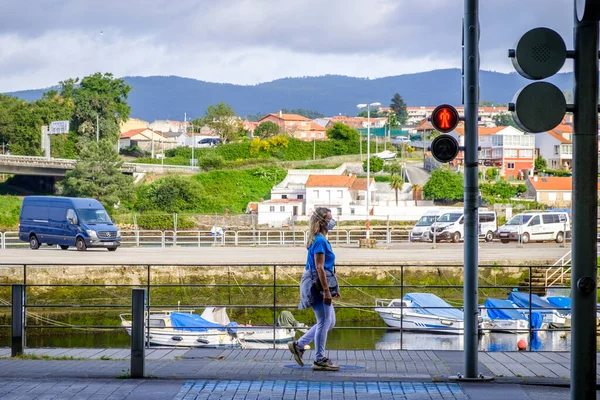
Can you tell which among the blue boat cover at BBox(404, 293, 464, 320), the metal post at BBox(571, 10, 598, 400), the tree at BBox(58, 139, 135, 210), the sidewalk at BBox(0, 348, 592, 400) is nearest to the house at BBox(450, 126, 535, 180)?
the tree at BBox(58, 139, 135, 210)

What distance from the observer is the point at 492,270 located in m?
32.3

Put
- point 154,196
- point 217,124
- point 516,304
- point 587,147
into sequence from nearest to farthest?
1. point 587,147
2. point 516,304
3. point 154,196
4. point 217,124

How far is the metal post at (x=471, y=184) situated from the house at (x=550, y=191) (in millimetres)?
66810

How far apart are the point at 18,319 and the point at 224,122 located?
124 m

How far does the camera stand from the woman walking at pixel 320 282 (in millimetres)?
9297

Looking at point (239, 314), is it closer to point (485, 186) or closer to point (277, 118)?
point (485, 186)

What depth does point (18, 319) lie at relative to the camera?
10.1 meters

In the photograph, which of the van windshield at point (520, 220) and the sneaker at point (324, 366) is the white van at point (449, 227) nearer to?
the van windshield at point (520, 220)

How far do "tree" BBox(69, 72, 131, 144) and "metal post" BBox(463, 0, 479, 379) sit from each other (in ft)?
301

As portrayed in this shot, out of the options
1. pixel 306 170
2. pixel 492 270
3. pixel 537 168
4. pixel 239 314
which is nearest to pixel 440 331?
pixel 239 314

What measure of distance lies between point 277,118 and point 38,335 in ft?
577

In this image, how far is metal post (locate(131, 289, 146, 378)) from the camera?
886cm

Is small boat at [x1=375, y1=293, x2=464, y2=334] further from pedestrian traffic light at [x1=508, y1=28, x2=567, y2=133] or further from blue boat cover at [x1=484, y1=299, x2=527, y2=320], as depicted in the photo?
pedestrian traffic light at [x1=508, y1=28, x2=567, y2=133]

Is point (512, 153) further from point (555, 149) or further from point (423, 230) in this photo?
point (423, 230)
